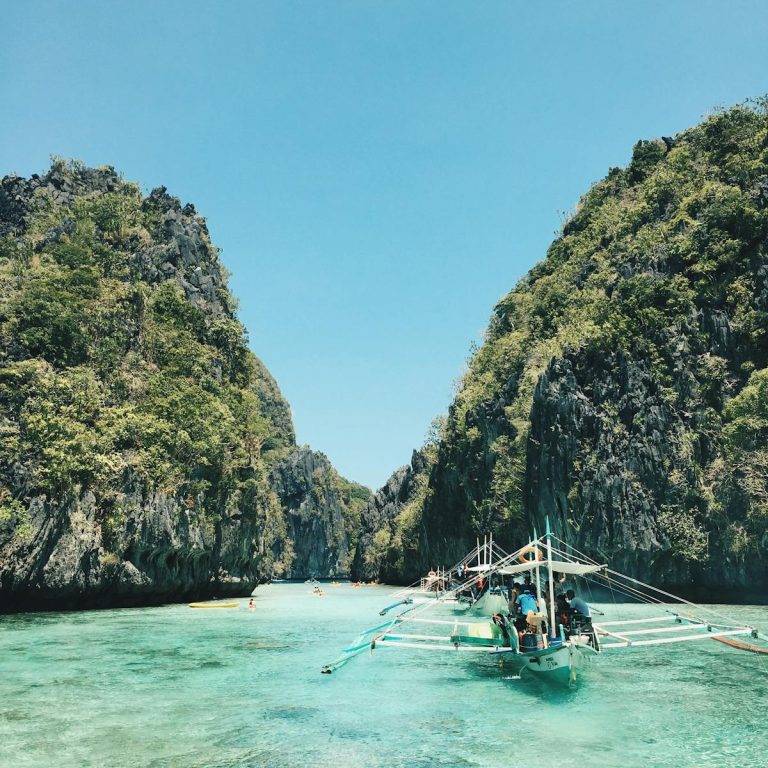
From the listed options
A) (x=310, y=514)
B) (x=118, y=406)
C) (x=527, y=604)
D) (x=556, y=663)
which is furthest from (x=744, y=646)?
(x=310, y=514)

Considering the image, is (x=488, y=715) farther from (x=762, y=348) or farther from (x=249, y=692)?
(x=762, y=348)

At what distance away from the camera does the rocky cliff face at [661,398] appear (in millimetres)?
33781

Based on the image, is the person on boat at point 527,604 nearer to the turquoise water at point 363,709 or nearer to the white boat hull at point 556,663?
the white boat hull at point 556,663

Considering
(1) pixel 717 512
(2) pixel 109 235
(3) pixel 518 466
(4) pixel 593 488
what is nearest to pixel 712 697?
(1) pixel 717 512

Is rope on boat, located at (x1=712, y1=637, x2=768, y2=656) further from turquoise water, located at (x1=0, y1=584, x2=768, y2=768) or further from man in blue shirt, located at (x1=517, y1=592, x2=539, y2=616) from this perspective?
man in blue shirt, located at (x1=517, y1=592, x2=539, y2=616)

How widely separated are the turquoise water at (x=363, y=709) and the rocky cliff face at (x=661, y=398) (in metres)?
15.8

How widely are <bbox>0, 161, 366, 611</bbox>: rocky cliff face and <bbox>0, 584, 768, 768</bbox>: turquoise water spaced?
992cm

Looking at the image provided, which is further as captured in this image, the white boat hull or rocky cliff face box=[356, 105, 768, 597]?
rocky cliff face box=[356, 105, 768, 597]

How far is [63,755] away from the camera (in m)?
9.21

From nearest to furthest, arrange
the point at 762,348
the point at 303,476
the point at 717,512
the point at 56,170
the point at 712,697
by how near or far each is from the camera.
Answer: the point at 712,697
the point at 717,512
the point at 762,348
the point at 56,170
the point at 303,476

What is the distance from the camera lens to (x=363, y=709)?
12203mm

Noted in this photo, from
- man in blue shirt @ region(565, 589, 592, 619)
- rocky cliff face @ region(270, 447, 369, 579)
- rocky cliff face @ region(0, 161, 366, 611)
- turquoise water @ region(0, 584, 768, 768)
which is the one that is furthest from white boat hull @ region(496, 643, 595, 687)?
rocky cliff face @ region(270, 447, 369, 579)

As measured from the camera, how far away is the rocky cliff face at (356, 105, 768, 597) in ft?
111

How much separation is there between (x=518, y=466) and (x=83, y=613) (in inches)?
1227
